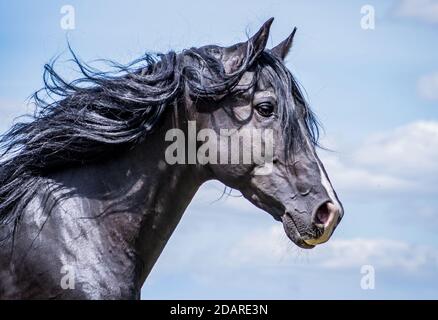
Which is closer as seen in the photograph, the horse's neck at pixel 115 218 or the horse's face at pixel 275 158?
the horse's face at pixel 275 158

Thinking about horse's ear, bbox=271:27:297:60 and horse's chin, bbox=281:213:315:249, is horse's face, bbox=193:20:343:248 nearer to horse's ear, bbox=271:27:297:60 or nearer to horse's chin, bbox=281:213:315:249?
horse's chin, bbox=281:213:315:249

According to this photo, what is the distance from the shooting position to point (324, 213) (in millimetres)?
6766

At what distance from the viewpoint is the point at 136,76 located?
24.6 feet

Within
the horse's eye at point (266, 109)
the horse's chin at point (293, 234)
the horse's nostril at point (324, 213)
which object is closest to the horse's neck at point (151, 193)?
the horse's eye at point (266, 109)

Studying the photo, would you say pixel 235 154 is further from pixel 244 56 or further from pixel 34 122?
pixel 34 122

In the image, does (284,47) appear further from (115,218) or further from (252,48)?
(115,218)

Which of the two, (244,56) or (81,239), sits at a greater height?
(244,56)

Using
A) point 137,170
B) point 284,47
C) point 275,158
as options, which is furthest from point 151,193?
point 284,47

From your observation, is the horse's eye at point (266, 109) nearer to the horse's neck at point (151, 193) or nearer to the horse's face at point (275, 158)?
the horse's face at point (275, 158)

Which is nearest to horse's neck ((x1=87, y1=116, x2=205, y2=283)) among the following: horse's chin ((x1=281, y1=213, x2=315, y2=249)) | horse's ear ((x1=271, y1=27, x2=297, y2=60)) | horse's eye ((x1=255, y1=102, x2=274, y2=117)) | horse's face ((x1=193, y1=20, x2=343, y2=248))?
horse's face ((x1=193, y1=20, x2=343, y2=248))

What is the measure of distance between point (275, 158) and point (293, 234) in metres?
0.59

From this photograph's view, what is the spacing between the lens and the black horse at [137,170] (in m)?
6.91
